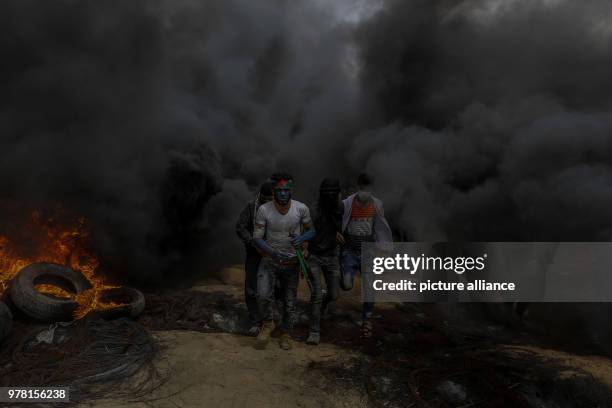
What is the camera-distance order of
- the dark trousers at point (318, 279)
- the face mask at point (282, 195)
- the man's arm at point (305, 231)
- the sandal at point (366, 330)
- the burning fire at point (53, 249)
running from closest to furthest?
the face mask at point (282, 195)
the man's arm at point (305, 231)
the dark trousers at point (318, 279)
the sandal at point (366, 330)
the burning fire at point (53, 249)

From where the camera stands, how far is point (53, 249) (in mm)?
8031

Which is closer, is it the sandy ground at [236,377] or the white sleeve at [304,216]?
the sandy ground at [236,377]

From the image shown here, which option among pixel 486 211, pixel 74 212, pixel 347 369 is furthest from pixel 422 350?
pixel 74 212

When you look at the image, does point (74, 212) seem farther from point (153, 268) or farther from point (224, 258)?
point (224, 258)

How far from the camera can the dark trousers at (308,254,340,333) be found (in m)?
5.34

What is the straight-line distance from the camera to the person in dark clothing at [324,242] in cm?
535

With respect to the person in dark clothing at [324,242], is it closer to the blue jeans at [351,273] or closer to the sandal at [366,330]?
the blue jeans at [351,273]

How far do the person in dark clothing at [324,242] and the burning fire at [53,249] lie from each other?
361 centimetres

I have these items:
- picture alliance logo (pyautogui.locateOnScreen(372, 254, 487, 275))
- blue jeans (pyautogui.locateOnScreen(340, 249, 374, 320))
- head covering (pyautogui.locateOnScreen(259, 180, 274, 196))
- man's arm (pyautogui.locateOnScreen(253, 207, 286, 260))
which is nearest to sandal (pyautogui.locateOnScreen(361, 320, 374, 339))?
blue jeans (pyautogui.locateOnScreen(340, 249, 374, 320))

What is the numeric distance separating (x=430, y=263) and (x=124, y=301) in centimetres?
693

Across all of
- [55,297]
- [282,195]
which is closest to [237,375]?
[282,195]

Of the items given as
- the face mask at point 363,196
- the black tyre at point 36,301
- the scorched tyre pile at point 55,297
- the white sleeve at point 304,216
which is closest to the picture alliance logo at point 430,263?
the face mask at point 363,196

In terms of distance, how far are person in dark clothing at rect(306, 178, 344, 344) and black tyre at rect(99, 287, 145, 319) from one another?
277 centimetres

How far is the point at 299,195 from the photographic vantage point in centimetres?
1861
